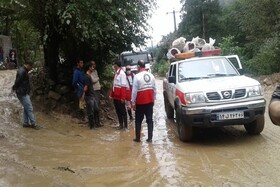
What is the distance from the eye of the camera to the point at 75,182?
5.23m

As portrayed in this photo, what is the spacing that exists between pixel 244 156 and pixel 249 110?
3.88 ft

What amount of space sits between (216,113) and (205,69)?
5.51ft

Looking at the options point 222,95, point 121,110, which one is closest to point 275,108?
point 222,95

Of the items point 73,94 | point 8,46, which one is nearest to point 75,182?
point 73,94

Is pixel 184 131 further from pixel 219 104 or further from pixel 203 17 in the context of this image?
pixel 203 17

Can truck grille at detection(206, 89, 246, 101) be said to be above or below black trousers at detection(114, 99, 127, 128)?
above

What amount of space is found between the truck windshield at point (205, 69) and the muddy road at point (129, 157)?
1.33m

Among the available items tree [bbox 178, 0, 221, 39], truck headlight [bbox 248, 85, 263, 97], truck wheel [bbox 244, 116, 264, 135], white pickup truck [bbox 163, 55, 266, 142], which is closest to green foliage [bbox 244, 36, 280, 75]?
truck wheel [bbox 244, 116, 264, 135]

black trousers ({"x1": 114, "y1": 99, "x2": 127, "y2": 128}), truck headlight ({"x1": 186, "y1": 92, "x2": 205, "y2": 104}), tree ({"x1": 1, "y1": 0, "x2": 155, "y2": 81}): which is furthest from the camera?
tree ({"x1": 1, "y1": 0, "x2": 155, "y2": 81})

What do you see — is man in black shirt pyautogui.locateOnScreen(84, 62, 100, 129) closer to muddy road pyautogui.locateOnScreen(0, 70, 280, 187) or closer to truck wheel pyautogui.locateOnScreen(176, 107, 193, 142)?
muddy road pyautogui.locateOnScreen(0, 70, 280, 187)

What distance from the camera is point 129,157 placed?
6.77 m

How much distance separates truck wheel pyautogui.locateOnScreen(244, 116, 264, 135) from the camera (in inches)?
305

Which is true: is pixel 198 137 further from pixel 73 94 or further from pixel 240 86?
pixel 73 94

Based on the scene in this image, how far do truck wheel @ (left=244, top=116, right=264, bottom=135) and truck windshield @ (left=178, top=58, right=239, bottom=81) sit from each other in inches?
48.7
